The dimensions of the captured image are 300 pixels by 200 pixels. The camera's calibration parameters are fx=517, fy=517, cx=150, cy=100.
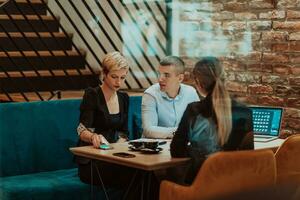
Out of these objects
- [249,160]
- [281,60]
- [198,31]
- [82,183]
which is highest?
[198,31]

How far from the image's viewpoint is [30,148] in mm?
3594

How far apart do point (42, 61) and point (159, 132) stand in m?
2.18

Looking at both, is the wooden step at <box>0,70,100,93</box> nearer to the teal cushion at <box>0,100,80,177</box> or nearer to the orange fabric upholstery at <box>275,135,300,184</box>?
the teal cushion at <box>0,100,80,177</box>

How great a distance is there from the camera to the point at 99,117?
3271mm

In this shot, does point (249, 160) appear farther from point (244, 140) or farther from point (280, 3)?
point (280, 3)

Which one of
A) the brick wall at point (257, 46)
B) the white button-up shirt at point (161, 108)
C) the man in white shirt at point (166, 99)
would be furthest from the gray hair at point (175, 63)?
the brick wall at point (257, 46)

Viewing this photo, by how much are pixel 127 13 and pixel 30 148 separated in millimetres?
2410

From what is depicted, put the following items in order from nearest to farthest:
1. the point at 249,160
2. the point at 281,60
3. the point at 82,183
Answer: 1. the point at 249,160
2. the point at 82,183
3. the point at 281,60

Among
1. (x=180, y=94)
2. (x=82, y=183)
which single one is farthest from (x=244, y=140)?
(x=82, y=183)

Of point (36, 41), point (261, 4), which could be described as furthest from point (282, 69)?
point (36, 41)

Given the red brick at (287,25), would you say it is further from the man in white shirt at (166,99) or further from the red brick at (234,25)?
the man in white shirt at (166,99)

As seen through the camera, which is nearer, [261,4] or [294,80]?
[294,80]

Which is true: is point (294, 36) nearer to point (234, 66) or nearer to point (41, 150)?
point (234, 66)

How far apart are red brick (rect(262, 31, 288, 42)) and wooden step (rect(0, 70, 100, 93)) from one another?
2002 millimetres
